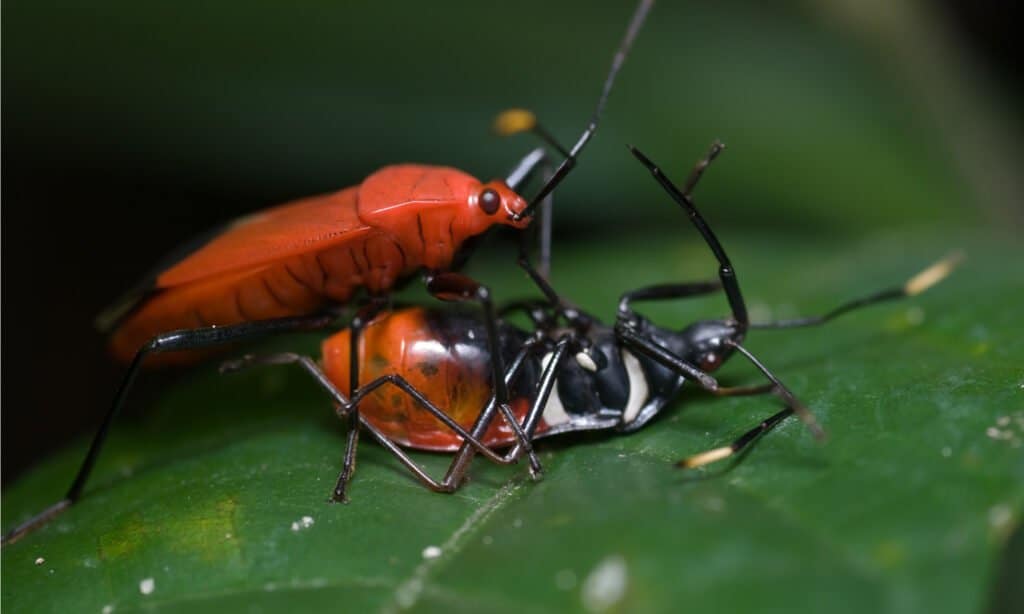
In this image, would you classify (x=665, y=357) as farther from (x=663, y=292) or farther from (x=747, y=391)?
(x=663, y=292)

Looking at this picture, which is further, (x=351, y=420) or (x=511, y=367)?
(x=511, y=367)

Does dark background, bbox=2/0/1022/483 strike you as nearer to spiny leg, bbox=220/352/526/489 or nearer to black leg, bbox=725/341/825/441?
spiny leg, bbox=220/352/526/489

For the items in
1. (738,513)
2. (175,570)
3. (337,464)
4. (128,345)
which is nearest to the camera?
(738,513)

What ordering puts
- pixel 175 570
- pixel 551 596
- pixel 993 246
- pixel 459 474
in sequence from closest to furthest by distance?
pixel 551 596, pixel 175 570, pixel 459 474, pixel 993 246

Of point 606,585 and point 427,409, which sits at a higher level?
point 606,585

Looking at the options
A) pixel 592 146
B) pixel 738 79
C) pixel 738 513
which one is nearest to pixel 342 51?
pixel 592 146

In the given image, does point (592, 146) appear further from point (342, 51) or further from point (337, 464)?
point (337, 464)

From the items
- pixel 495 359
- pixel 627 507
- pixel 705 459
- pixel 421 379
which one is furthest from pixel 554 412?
pixel 627 507

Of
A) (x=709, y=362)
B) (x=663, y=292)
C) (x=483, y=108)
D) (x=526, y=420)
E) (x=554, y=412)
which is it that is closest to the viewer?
(x=526, y=420)
